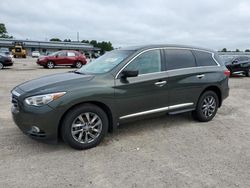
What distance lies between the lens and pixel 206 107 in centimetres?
546

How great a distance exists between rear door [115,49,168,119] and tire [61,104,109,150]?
1.28 feet

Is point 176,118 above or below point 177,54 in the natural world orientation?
below

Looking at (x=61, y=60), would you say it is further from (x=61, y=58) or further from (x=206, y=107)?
Answer: (x=206, y=107)

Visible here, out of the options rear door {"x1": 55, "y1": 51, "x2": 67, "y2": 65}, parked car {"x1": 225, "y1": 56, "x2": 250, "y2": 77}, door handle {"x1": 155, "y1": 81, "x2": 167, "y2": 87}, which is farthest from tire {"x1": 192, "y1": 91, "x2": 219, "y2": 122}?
rear door {"x1": 55, "y1": 51, "x2": 67, "y2": 65}

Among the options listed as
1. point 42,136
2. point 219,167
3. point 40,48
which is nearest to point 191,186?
point 219,167

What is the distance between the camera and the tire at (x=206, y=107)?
537 centimetres

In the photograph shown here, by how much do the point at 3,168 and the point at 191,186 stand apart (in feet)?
8.28

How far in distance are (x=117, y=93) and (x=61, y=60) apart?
55.3 feet

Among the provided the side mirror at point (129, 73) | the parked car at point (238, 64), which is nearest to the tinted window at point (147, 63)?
the side mirror at point (129, 73)

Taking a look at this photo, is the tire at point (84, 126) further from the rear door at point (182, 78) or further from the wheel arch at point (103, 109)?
the rear door at point (182, 78)

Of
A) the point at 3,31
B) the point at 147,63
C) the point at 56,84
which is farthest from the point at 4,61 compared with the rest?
the point at 3,31

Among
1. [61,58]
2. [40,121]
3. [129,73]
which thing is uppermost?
[61,58]

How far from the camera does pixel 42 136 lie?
12.2 ft

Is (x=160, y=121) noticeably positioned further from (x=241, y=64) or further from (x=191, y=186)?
(x=241, y=64)
